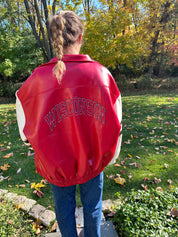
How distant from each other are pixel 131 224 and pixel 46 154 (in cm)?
113

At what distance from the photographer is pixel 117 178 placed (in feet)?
9.46

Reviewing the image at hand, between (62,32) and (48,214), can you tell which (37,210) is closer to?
(48,214)

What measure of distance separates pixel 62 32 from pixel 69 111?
0.54 metres

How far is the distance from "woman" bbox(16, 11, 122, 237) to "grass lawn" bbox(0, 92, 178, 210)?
1155 mm

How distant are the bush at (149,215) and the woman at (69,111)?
741mm

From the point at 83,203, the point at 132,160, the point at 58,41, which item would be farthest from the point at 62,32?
the point at 132,160

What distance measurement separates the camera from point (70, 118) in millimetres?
1181

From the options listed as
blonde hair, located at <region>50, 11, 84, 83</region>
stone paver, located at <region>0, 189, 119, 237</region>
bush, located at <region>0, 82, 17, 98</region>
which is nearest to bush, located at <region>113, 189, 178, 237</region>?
stone paver, located at <region>0, 189, 119, 237</region>

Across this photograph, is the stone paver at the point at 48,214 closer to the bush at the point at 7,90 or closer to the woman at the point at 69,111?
the woman at the point at 69,111

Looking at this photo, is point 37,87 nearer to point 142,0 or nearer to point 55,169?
point 55,169

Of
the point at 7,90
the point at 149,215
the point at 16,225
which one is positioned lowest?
the point at 16,225

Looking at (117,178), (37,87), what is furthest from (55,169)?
(117,178)

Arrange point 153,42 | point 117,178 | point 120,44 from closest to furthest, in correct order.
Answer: point 117,178 → point 120,44 → point 153,42

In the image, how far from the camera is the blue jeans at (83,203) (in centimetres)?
137
